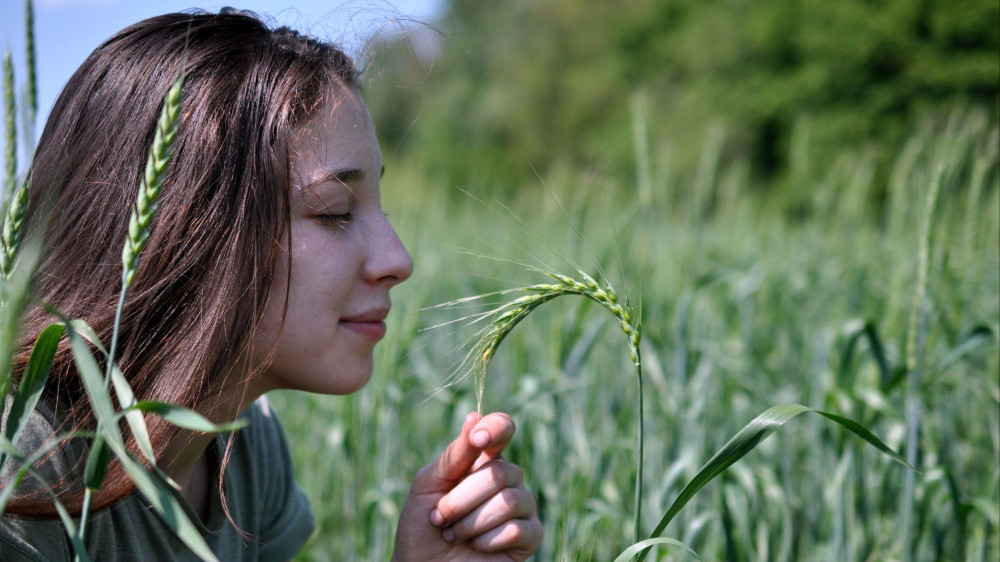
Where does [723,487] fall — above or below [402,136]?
below

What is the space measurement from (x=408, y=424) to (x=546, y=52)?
70.8ft

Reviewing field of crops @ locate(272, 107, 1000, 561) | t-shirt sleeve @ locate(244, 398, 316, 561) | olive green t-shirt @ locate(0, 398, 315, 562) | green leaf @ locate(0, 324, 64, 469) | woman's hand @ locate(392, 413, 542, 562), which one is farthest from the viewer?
field of crops @ locate(272, 107, 1000, 561)

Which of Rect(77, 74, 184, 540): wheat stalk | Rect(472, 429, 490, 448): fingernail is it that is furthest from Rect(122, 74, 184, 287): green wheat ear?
Rect(472, 429, 490, 448): fingernail

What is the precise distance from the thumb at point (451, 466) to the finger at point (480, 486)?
22 mm

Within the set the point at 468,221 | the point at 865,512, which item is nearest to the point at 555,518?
the point at 865,512

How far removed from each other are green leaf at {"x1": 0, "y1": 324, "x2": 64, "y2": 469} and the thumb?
447 mm

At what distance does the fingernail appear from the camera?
91cm

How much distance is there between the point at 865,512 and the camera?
1585 millimetres

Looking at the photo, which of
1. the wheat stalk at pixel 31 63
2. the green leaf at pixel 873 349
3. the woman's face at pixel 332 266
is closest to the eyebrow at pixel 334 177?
the woman's face at pixel 332 266

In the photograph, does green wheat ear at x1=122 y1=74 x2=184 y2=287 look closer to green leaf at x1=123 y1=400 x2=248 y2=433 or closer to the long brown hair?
green leaf at x1=123 y1=400 x2=248 y2=433

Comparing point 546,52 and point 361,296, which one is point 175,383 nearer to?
point 361,296

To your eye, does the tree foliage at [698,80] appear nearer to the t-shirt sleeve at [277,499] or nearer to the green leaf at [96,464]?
the t-shirt sleeve at [277,499]

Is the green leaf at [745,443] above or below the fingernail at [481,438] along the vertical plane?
above

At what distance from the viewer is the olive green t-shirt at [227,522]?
0.83 metres
